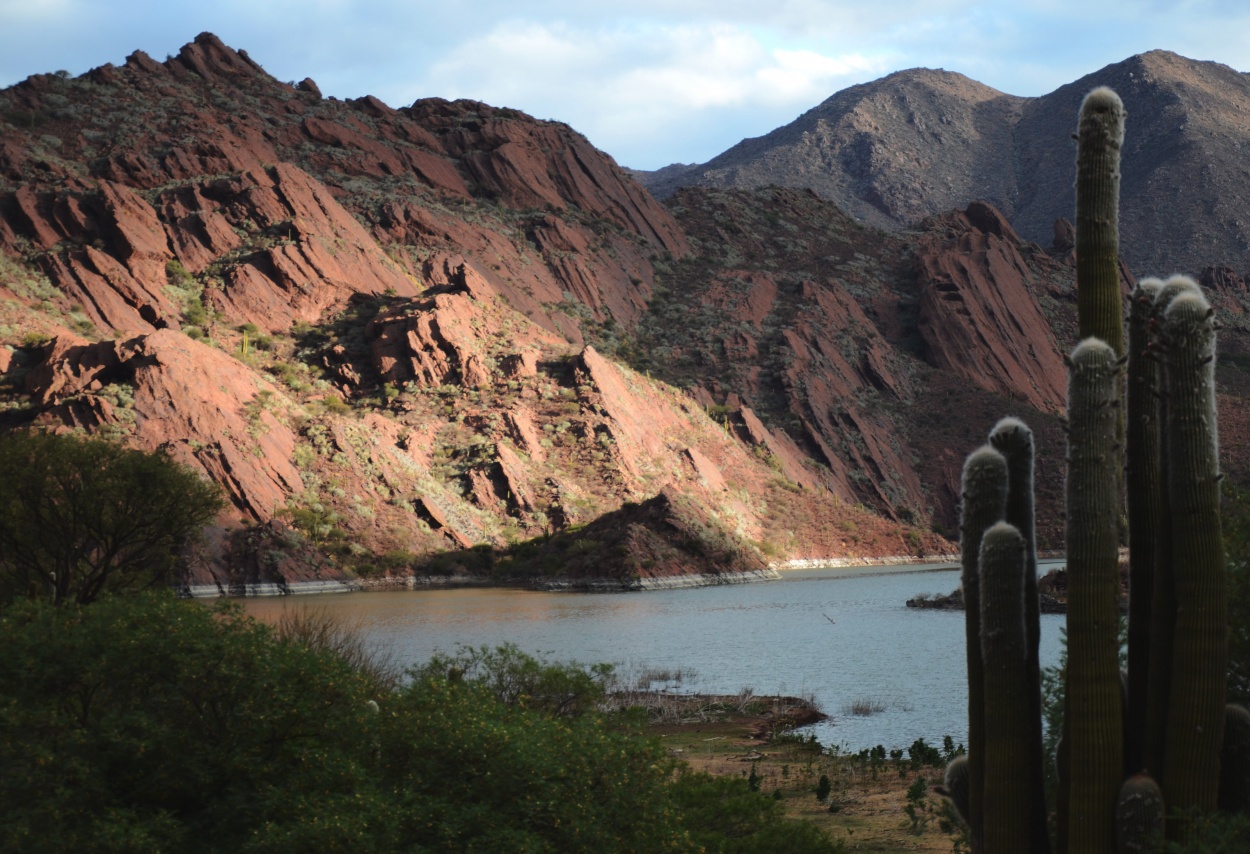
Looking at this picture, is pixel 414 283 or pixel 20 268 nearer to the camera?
pixel 20 268

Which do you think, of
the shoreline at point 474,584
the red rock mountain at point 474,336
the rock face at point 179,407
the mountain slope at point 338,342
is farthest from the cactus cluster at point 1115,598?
the rock face at point 179,407

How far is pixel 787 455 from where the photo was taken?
115 m

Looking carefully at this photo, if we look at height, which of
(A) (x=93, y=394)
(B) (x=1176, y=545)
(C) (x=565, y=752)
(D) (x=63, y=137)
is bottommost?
(C) (x=565, y=752)

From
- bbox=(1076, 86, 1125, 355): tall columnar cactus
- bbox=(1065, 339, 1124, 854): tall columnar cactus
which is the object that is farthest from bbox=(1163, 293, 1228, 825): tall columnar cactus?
bbox=(1076, 86, 1125, 355): tall columnar cactus

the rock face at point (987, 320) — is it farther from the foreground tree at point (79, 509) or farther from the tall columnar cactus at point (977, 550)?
the tall columnar cactus at point (977, 550)

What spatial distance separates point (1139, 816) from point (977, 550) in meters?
2.50

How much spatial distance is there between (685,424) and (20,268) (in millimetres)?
54364

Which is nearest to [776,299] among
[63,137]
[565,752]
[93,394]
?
[63,137]

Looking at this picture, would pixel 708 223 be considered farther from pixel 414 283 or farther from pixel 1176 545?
pixel 1176 545

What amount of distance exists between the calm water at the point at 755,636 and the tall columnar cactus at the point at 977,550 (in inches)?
473

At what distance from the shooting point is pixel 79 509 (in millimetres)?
33969

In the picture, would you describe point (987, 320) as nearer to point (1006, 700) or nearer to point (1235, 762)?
point (1006, 700)

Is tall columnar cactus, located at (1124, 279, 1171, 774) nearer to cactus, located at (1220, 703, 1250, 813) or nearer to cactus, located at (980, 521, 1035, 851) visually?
cactus, located at (1220, 703, 1250, 813)

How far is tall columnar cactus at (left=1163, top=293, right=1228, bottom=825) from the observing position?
8.25 m
